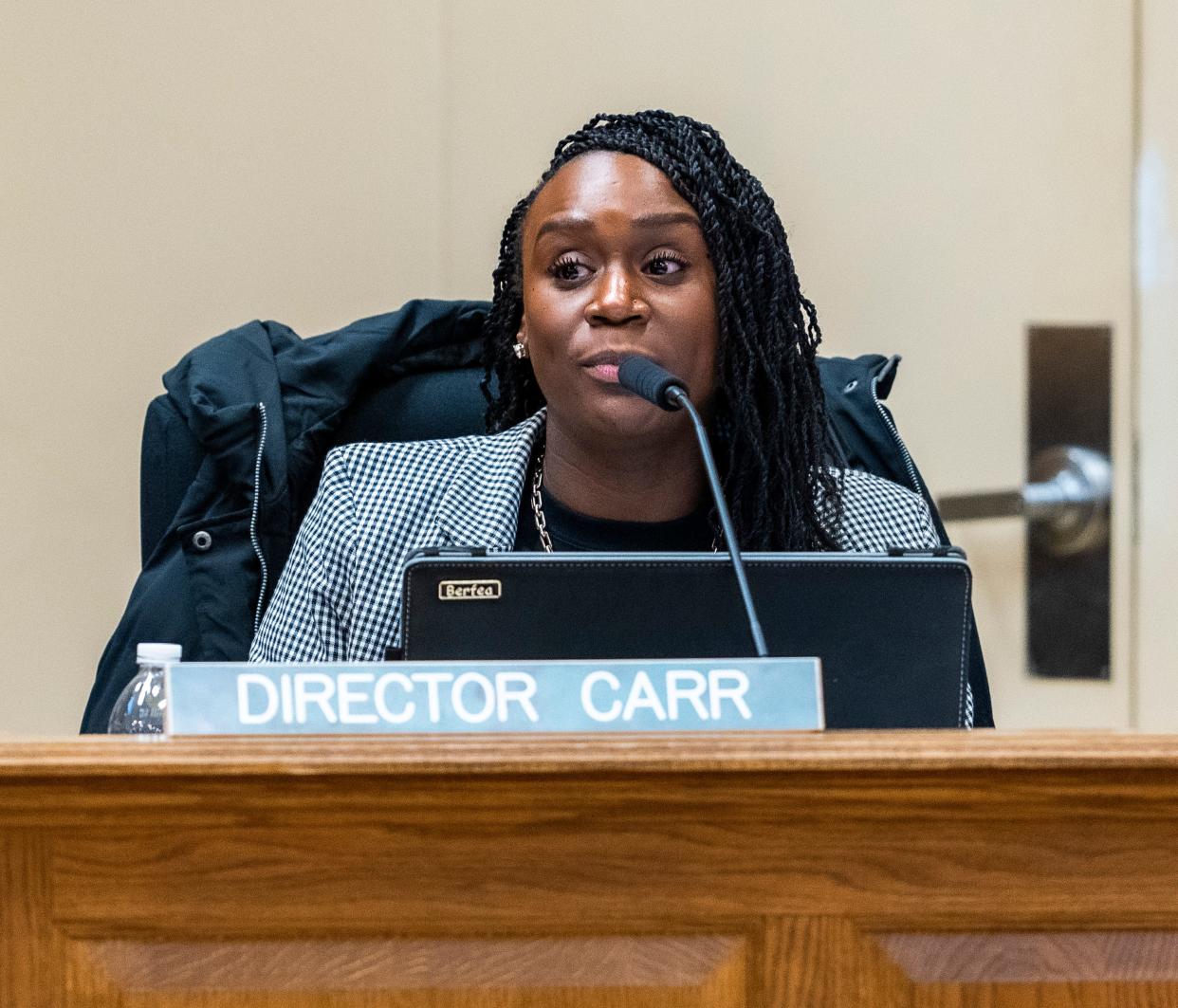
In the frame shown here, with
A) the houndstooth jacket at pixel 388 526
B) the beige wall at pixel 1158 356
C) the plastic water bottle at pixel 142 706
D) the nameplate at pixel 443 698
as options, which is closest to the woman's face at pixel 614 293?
the houndstooth jacket at pixel 388 526

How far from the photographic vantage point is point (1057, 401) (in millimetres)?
2150

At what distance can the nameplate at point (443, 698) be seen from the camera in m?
0.68

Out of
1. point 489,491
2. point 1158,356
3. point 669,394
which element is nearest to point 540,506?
point 489,491

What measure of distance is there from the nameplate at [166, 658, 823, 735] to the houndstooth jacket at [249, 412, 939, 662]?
2.09 feet

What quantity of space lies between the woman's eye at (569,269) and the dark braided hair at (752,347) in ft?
Answer: 0.39

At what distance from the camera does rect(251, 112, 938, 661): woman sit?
1.37 meters

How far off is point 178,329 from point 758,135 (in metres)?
0.85

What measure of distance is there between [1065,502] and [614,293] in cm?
104

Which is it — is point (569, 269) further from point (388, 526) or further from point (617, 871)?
point (617, 871)

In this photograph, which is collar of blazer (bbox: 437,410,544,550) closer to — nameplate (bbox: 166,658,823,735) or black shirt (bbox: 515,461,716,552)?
black shirt (bbox: 515,461,716,552)

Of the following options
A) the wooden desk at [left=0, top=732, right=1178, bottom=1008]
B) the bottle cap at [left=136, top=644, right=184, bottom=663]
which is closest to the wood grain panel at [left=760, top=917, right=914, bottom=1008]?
the wooden desk at [left=0, top=732, right=1178, bottom=1008]

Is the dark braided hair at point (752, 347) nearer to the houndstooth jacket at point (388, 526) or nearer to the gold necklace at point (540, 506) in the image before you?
A: the houndstooth jacket at point (388, 526)

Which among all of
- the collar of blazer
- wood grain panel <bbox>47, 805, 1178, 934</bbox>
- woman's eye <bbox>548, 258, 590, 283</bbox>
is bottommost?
wood grain panel <bbox>47, 805, 1178, 934</bbox>

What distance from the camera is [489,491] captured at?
1435 mm
